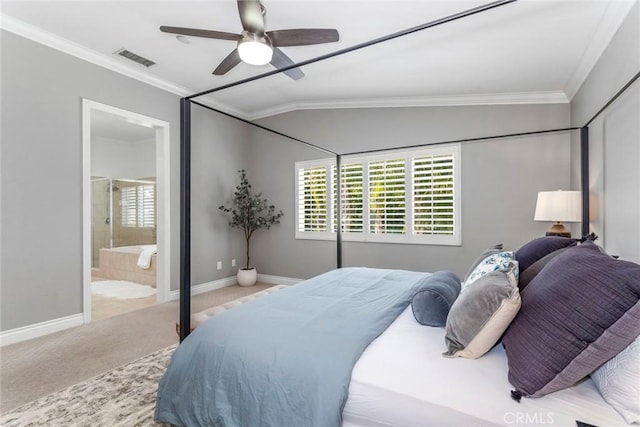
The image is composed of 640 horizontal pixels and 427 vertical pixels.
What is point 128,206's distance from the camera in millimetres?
6535

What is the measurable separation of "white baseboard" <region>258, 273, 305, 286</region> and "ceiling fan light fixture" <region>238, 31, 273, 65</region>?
11.5ft

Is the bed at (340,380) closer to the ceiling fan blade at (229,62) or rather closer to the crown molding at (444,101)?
the ceiling fan blade at (229,62)

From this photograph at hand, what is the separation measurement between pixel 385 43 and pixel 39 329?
4.17m

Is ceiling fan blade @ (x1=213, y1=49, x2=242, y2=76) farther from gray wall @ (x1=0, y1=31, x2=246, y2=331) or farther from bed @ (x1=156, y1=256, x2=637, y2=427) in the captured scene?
bed @ (x1=156, y1=256, x2=637, y2=427)

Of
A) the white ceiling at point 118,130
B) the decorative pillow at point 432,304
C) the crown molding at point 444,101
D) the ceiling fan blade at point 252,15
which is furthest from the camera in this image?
the white ceiling at point 118,130

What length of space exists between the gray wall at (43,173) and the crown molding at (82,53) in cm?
5

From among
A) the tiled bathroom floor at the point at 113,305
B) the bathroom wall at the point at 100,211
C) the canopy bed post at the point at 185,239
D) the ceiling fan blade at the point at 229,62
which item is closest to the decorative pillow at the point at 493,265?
the canopy bed post at the point at 185,239

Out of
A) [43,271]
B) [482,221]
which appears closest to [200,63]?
[43,271]

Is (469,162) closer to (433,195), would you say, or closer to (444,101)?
(433,195)

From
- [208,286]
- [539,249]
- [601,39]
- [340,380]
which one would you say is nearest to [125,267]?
[208,286]

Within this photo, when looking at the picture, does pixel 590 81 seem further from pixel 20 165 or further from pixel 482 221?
pixel 20 165

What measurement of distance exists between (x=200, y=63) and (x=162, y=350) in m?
2.99

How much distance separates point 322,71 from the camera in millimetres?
3537

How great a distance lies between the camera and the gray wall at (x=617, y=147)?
78.8 inches
